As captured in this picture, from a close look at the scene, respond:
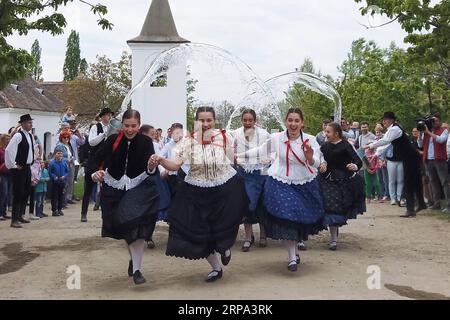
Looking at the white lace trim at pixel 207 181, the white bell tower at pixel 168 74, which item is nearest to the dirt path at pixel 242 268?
the white lace trim at pixel 207 181

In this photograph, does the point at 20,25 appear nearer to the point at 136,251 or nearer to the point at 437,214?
the point at 136,251

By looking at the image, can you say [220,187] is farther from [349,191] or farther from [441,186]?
[441,186]

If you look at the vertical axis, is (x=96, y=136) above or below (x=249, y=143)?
above

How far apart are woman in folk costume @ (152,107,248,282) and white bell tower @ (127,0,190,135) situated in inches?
1238

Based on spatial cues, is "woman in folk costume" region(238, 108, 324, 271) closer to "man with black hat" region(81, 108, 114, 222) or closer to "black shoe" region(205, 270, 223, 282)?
"black shoe" region(205, 270, 223, 282)

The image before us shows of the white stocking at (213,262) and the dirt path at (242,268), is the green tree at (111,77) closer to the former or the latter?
the dirt path at (242,268)

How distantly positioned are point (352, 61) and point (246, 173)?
73.6 meters

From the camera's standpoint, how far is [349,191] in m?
9.66

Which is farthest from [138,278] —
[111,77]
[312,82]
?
[111,77]

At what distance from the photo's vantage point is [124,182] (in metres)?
7.20

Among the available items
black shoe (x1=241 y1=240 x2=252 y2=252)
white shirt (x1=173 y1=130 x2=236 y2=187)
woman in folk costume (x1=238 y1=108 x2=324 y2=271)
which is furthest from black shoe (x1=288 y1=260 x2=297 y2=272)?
black shoe (x1=241 y1=240 x2=252 y2=252)

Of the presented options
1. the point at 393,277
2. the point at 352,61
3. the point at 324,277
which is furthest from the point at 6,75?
the point at 352,61

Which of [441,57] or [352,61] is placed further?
[352,61]

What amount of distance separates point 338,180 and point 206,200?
3.22 m
